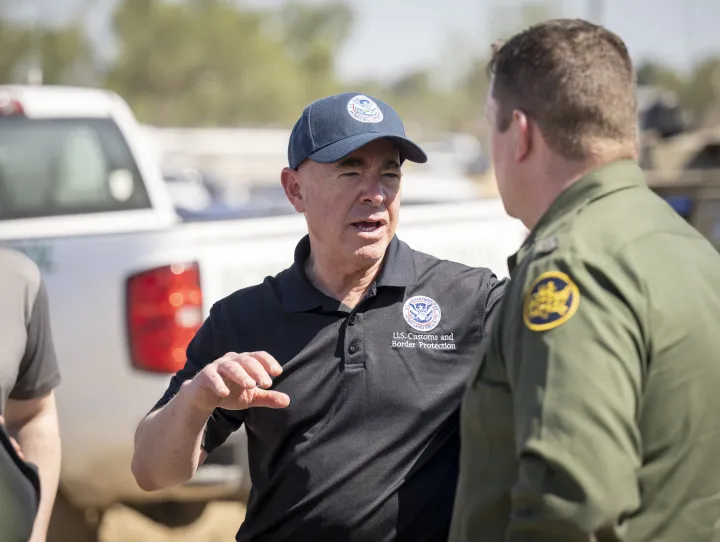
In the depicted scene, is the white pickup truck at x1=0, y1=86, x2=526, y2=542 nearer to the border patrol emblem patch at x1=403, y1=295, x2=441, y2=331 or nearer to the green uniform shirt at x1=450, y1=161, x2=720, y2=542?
the border patrol emblem patch at x1=403, y1=295, x2=441, y2=331

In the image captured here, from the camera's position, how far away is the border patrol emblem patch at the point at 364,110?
9.83ft

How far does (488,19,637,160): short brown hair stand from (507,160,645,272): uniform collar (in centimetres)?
5

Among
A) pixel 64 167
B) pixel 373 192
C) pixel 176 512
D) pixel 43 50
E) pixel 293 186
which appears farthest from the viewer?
pixel 43 50

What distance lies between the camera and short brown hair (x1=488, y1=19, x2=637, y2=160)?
2.08 metres

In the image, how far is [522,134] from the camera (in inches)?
84.4

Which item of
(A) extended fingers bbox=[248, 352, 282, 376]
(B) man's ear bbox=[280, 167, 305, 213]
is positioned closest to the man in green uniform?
(A) extended fingers bbox=[248, 352, 282, 376]

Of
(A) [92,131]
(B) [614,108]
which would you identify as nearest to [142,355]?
(A) [92,131]

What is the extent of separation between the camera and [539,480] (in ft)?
6.16

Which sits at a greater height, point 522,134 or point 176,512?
point 522,134

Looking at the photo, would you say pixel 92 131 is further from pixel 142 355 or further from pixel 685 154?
pixel 685 154

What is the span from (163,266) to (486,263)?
178 cm

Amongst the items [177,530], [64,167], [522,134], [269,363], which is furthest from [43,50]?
[522,134]

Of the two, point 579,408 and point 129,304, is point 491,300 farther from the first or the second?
point 129,304

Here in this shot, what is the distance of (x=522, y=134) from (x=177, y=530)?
4385 millimetres
